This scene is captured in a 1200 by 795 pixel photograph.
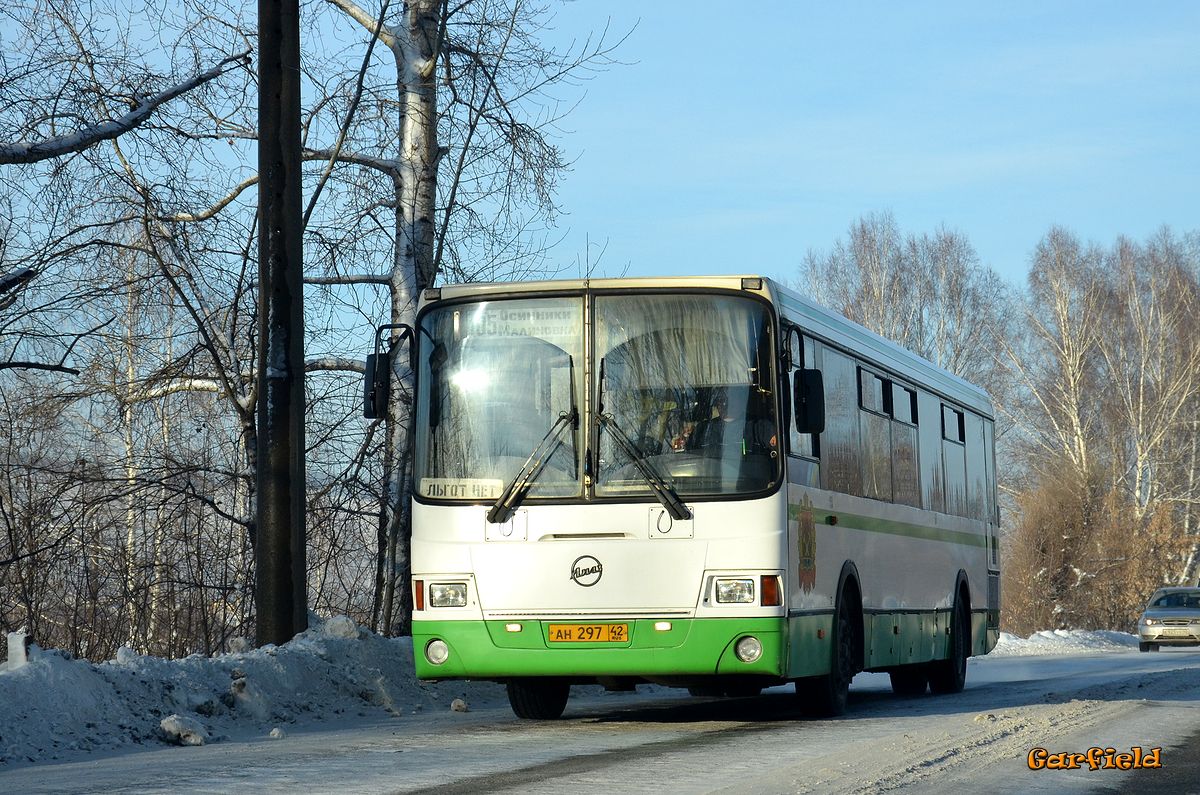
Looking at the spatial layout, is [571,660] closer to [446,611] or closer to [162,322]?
[446,611]

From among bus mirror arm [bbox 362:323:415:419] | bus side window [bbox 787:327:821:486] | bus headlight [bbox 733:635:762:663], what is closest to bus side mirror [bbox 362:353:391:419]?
bus mirror arm [bbox 362:323:415:419]

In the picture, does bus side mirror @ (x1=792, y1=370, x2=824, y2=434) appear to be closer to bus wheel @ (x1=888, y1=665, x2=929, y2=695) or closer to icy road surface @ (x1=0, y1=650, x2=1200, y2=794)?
icy road surface @ (x1=0, y1=650, x2=1200, y2=794)

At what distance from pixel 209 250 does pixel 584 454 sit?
638 centimetres

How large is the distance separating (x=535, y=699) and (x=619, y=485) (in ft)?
7.74

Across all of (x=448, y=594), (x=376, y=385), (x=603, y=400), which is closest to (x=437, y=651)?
(x=448, y=594)

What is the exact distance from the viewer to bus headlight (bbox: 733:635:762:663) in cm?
1108

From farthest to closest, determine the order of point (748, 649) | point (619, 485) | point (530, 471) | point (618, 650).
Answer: point (530, 471) < point (619, 485) < point (618, 650) < point (748, 649)

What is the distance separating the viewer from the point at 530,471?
11.5m

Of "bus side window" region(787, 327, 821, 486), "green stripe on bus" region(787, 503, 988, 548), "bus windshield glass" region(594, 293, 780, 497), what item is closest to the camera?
"bus windshield glass" region(594, 293, 780, 497)

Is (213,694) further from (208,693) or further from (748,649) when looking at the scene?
(748,649)

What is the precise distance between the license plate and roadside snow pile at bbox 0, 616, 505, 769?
2354mm

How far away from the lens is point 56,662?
10883 mm

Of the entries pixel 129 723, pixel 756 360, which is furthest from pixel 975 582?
pixel 129 723

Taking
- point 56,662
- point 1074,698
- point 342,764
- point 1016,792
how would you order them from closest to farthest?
point 1016,792 → point 342,764 → point 56,662 → point 1074,698
